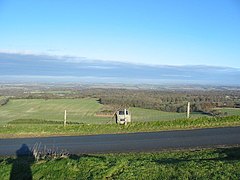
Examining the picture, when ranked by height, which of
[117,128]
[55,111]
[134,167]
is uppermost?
[134,167]

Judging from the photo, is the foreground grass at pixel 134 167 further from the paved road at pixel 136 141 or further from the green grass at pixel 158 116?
the green grass at pixel 158 116

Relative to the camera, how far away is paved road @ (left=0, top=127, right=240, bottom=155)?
40.4 feet

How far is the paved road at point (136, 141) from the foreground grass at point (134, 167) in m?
2.13

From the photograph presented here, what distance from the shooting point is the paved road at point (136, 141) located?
1232 cm

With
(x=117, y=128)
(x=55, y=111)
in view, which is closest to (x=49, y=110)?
(x=55, y=111)

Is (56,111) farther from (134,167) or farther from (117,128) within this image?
(134,167)

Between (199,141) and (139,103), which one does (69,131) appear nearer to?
(199,141)

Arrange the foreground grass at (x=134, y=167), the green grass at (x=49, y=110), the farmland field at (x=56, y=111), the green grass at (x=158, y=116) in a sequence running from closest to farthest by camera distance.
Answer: the foreground grass at (x=134, y=167) < the green grass at (x=158, y=116) < the farmland field at (x=56, y=111) < the green grass at (x=49, y=110)

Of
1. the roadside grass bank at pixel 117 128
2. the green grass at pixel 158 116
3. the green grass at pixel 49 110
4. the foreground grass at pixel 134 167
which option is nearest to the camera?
the foreground grass at pixel 134 167

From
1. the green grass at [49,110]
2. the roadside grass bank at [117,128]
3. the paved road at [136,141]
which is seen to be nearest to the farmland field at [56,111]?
the green grass at [49,110]

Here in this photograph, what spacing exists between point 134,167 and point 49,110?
2929cm

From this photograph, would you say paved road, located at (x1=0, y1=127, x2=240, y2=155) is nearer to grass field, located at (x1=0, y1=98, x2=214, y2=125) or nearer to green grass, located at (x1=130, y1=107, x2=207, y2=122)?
green grass, located at (x1=130, y1=107, x2=207, y2=122)

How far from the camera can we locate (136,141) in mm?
13711

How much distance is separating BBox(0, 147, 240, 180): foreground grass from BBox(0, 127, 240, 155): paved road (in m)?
2.13
